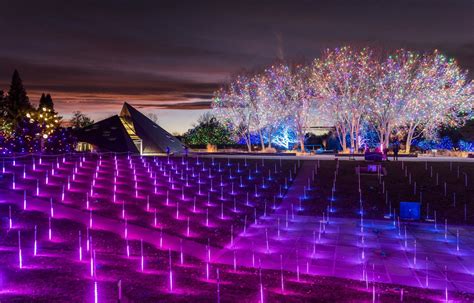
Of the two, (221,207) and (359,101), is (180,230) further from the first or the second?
(359,101)

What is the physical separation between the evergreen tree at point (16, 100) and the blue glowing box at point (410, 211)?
52970 mm

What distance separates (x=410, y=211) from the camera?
12.7 meters

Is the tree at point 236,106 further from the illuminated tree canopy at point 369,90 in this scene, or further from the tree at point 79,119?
the tree at point 79,119

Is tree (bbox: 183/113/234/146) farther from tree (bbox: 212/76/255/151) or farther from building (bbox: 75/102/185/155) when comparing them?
building (bbox: 75/102/185/155)

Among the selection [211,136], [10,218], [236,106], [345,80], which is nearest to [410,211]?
[10,218]

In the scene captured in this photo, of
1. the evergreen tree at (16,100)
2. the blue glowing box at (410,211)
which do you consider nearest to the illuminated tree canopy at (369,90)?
the blue glowing box at (410,211)

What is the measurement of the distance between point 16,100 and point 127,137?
30.8 m

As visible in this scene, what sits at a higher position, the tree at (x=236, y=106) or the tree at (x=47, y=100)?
the tree at (x=47, y=100)

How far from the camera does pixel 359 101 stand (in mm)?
29797

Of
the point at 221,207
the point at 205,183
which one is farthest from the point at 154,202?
the point at 205,183

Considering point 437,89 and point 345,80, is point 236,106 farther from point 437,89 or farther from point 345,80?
point 437,89

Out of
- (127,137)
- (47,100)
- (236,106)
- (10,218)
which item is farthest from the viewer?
(47,100)

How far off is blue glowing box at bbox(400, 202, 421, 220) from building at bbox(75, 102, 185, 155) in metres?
22.4

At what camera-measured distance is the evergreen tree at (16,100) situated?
53625mm
